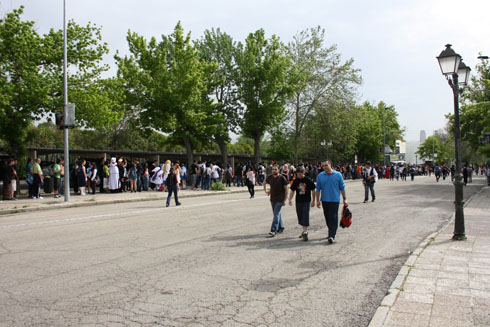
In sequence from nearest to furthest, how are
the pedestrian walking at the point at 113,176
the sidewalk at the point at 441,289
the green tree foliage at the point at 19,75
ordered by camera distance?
the sidewalk at the point at 441,289, the green tree foliage at the point at 19,75, the pedestrian walking at the point at 113,176

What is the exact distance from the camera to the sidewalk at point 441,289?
4078 millimetres

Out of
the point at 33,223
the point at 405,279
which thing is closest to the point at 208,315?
the point at 405,279

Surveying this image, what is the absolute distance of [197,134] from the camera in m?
33.0

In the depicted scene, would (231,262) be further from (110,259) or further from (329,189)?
(329,189)

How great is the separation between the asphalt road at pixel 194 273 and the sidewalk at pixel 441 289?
9.9 inches

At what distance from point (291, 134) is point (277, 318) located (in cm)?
4165

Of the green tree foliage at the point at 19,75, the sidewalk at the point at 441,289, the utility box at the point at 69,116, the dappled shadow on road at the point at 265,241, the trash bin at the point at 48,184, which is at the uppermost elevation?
the green tree foliage at the point at 19,75

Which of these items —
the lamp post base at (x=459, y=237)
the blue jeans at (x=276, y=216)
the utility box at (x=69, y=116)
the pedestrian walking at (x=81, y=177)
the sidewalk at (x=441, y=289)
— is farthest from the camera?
the pedestrian walking at (x=81, y=177)

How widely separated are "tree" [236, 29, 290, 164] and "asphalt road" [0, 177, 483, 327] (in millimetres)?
26405

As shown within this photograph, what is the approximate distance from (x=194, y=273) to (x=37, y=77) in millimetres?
16824

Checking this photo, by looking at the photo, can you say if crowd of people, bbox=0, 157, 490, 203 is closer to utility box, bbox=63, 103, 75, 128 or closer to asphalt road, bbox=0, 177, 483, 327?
utility box, bbox=63, 103, 75, 128

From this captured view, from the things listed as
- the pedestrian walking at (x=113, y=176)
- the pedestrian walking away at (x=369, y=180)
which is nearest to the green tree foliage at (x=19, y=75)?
the pedestrian walking at (x=113, y=176)

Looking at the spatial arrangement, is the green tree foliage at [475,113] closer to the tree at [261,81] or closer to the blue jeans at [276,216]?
the tree at [261,81]

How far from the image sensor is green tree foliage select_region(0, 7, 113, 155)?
1878 centimetres
